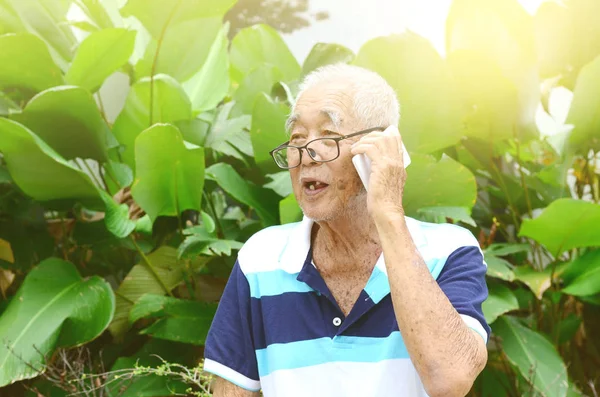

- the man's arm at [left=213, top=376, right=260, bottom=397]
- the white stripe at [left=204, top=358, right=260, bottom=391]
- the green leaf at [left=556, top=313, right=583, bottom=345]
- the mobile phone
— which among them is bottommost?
the green leaf at [left=556, top=313, right=583, bottom=345]

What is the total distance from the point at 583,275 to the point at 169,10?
140 centimetres

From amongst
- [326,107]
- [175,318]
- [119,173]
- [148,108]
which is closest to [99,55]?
[148,108]

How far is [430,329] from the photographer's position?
1.01 m

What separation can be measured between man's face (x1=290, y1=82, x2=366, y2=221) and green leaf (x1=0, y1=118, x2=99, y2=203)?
84cm

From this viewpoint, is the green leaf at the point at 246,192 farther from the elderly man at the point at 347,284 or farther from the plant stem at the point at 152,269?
the elderly man at the point at 347,284

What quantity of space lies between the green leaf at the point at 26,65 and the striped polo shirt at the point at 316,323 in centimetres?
103

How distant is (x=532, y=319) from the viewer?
2.33 meters

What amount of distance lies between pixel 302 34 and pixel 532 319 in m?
1.77

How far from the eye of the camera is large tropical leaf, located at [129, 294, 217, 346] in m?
1.88

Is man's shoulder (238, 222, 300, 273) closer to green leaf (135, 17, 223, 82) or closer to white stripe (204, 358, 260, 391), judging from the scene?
white stripe (204, 358, 260, 391)

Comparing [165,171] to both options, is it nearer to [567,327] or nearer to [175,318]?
[175,318]

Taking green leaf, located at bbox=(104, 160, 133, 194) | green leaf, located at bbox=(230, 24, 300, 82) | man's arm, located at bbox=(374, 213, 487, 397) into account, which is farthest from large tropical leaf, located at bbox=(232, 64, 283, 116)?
man's arm, located at bbox=(374, 213, 487, 397)

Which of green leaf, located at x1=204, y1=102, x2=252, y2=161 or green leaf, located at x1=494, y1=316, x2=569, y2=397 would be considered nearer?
green leaf, located at x1=494, y1=316, x2=569, y2=397

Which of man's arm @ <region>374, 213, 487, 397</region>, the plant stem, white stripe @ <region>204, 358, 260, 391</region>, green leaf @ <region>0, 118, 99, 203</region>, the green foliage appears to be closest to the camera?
man's arm @ <region>374, 213, 487, 397</region>
